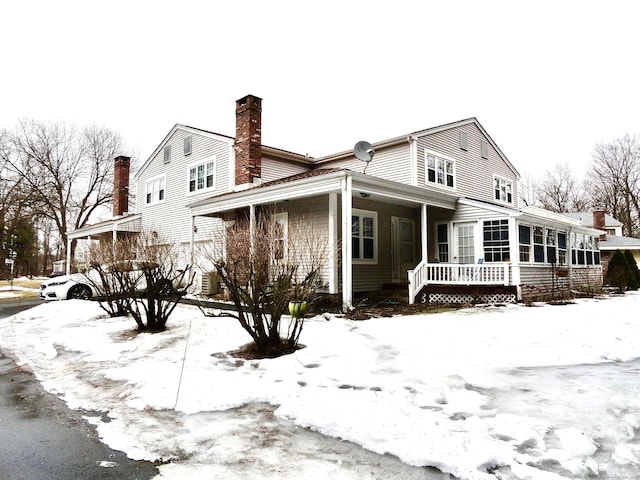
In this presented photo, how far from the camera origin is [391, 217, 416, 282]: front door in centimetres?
1521

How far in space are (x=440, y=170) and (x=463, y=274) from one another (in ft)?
15.7

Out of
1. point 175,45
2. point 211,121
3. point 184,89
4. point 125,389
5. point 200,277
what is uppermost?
point 211,121

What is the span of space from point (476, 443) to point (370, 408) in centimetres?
116

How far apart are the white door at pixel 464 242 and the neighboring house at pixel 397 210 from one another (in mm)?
36

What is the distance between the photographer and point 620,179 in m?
37.8

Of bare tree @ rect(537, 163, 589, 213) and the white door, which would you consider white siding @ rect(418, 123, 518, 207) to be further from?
bare tree @ rect(537, 163, 589, 213)

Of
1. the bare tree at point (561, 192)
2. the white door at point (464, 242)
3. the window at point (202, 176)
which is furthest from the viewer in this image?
the bare tree at point (561, 192)

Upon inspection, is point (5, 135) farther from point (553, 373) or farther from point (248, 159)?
point (553, 373)

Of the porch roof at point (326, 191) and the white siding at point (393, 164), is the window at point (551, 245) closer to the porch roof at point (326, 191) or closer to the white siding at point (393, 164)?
the porch roof at point (326, 191)

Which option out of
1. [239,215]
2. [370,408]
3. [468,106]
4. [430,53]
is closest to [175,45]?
[239,215]

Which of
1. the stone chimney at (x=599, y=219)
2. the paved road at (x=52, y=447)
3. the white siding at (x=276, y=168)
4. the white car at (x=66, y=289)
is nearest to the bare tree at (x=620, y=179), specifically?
the stone chimney at (x=599, y=219)

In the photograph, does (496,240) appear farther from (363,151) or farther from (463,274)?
(363,151)

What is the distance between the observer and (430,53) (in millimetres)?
16312

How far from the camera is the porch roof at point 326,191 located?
1061cm
